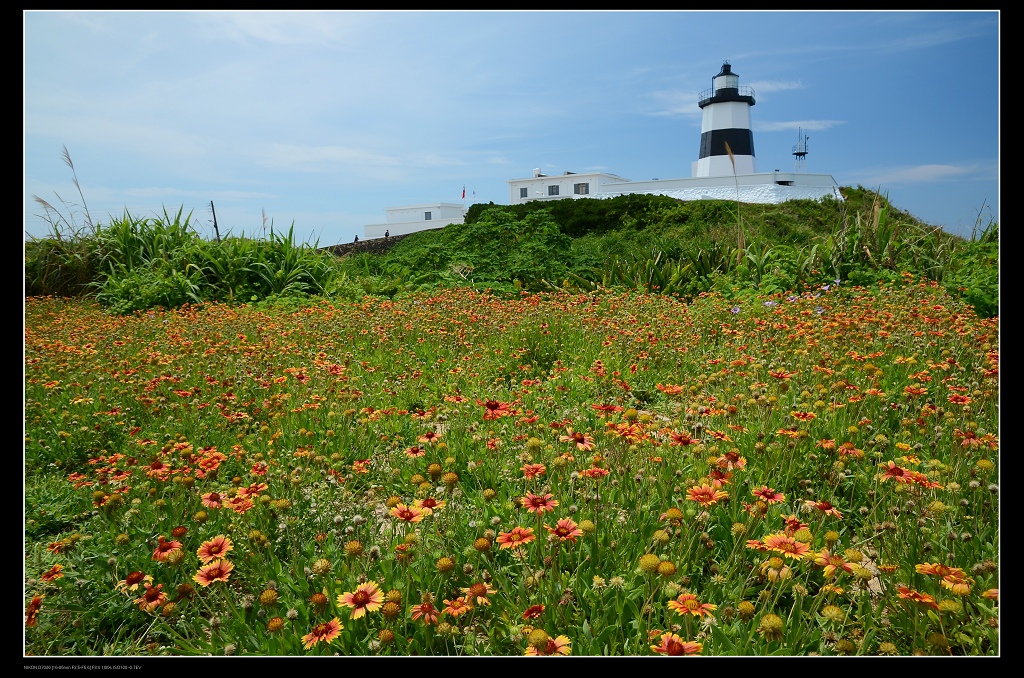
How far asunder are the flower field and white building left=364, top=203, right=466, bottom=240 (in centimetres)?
2640

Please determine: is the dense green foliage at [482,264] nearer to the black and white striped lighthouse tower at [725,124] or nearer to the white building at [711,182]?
the white building at [711,182]

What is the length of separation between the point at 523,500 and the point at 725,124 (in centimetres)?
3792

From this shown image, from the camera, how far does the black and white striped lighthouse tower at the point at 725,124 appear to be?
34.7 m

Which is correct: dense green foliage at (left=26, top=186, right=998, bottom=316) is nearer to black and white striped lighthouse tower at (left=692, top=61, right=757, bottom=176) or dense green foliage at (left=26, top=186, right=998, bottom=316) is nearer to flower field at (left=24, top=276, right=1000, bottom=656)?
flower field at (left=24, top=276, right=1000, bottom=656)

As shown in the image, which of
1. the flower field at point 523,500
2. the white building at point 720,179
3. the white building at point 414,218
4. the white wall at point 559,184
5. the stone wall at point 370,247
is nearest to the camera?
the flower field at point 523,500

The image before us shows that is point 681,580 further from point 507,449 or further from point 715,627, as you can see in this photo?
point 507,449

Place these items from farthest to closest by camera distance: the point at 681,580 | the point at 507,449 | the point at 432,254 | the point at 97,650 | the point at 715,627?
the point at 432,254, the point at 507,449, the point at 97,650, the point at 681,580, the point at 715,627

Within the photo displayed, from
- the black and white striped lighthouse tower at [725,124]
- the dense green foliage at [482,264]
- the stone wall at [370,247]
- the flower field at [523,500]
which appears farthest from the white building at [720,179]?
the flower field at [523,500]

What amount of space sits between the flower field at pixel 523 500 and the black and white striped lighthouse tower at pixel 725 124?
3324 cm

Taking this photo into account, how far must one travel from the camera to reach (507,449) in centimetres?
270

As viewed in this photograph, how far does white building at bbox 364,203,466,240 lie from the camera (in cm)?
3142
